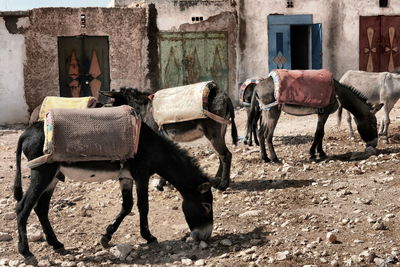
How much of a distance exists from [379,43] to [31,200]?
13438mm

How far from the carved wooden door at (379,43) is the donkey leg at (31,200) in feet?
42.4

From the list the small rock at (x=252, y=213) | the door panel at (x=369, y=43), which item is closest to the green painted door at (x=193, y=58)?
the door panel at (x=369, y=43)

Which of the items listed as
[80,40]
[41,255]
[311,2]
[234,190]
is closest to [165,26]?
[80,40]

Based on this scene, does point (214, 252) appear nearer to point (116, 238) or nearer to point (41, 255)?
point (116, 238)

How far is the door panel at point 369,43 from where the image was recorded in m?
17.0

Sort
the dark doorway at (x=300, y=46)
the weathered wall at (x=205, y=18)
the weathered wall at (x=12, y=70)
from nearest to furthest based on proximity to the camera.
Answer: the weathered wall at (x=12, y=70), the weathered wall at (x=205, y=18), the dark doorway at (x=300, y=46)

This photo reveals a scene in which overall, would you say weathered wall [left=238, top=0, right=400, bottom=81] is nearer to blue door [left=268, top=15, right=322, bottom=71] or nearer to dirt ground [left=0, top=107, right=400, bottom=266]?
blue door [left=268, top=15, right=322, bottom=71]

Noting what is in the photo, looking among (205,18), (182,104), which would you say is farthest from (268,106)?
(205,18)

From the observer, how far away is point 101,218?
723cm

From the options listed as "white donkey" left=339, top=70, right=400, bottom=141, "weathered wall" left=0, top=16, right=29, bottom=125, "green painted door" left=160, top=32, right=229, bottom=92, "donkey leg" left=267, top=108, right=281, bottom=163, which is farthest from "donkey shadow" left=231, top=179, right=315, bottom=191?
"weathered wall" left=0, top=16, right=29, bottom=125

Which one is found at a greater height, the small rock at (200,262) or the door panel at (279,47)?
the door panel at (279,47)

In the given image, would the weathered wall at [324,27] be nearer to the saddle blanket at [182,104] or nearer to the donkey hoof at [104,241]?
the saddle blanket at [182,104]

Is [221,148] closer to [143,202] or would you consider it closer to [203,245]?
[143,202]

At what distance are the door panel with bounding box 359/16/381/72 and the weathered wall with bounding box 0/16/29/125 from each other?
8.83 m
